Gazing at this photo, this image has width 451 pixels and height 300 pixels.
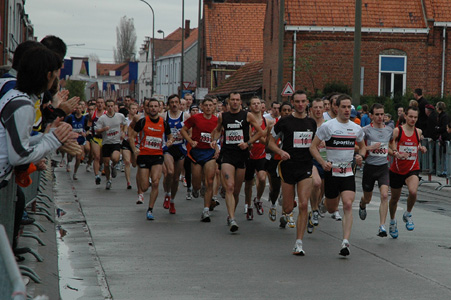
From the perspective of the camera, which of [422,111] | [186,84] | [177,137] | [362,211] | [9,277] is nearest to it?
[9,277]

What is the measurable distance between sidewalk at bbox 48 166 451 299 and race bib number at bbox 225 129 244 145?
1278mm

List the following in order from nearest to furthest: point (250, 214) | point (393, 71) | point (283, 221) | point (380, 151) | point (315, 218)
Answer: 1. point (380, 151)
2. point (315, 218)
3. point (283, 221)
4. point (250, 214)
5. point (393, 71)

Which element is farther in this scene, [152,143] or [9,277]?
[152,143]

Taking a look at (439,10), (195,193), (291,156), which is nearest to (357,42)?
(195,193)

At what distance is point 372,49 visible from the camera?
40844mm

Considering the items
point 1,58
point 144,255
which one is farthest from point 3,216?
point 1,58

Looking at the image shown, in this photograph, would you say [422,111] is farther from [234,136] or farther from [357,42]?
[234,136]

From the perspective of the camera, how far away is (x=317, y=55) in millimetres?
40500

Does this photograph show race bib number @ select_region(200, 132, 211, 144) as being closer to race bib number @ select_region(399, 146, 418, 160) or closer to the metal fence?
race bib number @ select_region(399, 146, 418, 160)

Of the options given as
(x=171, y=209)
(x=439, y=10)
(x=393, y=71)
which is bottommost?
(x=171, y=209)

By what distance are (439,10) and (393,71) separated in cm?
401

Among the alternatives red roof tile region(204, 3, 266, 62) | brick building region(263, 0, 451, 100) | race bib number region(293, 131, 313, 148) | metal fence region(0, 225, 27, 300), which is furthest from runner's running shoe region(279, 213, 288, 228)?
red roof tile region(204, 3, 266, 62)

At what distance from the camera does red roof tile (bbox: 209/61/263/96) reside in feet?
164

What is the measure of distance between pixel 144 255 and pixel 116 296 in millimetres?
2282
